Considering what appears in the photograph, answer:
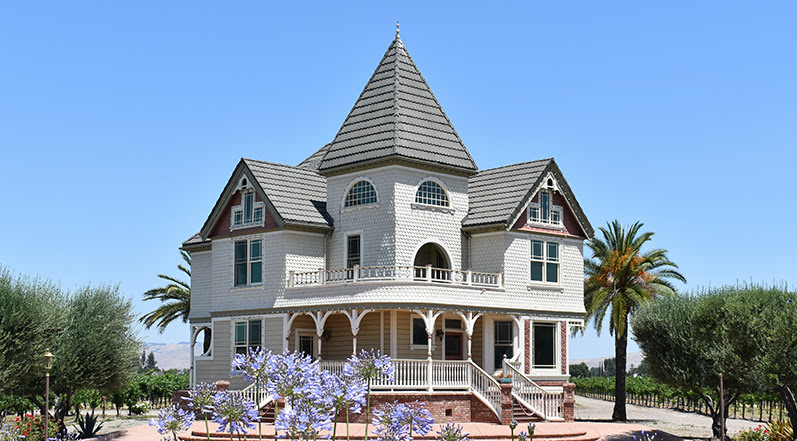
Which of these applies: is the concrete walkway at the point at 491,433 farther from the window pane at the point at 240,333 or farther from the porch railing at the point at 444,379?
the window pane at the point at 240,333

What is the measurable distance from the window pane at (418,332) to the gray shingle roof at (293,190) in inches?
223

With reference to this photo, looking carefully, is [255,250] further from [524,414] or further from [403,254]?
[524,414]

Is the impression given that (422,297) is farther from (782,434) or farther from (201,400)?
(201,400)

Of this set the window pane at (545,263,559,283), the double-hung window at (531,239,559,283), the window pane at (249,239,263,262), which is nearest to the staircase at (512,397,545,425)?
the double-hung window at (531,239,559,283)

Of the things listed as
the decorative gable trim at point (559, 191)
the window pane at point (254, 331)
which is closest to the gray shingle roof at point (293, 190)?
the window pane at point (254, 331)

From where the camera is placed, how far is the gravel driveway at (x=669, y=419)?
137ft

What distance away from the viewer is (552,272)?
130 feet

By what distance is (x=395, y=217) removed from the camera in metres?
36.9

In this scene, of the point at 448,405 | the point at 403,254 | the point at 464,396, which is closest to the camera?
the point at 448,405

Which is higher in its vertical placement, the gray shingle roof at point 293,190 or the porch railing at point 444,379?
the gray shingle roof at point 293,190

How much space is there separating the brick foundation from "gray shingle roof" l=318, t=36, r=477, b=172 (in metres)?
9.49

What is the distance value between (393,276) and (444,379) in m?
4.35

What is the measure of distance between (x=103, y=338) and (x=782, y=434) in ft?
78.9

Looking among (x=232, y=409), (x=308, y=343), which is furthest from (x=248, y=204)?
(x=232, y=409)
